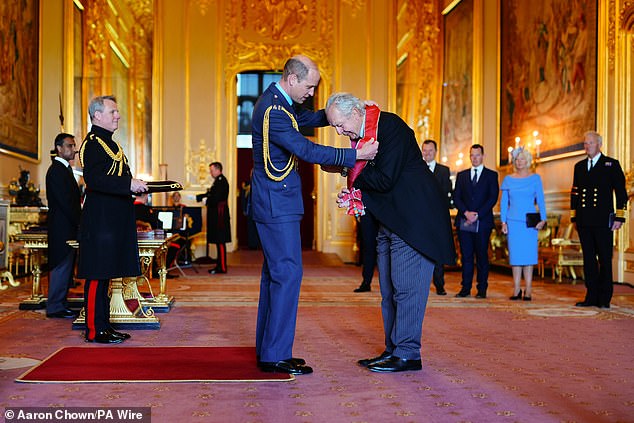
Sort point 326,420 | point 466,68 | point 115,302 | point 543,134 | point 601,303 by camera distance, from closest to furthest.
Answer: point 326,420, point 115,302, point 601,303, point 543,134, point 466,68

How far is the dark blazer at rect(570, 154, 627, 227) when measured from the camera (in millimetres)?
6777

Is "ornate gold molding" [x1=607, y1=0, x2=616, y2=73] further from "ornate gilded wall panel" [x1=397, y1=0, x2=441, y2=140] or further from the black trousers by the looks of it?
"ornate gilded wall panel" [x1=397, y1=0, x2=441, y2=140]

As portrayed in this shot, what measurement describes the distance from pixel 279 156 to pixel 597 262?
438cm

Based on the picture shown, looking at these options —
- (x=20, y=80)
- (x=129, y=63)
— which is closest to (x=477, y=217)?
(x=20, y=80)

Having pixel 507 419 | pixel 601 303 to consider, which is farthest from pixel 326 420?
pixel 601 303

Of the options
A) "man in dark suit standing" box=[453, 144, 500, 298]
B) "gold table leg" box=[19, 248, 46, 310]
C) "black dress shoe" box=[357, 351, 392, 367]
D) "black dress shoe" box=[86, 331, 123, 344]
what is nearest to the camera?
"black dress shoe" box=[357, 351, 392, 367]

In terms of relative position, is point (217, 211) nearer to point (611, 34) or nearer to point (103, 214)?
point (611, 34)

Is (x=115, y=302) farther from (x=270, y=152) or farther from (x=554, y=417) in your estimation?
(x=554, y=417)

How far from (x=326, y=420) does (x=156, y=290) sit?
17.5 feet

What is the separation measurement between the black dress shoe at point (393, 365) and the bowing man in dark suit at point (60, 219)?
3130mm

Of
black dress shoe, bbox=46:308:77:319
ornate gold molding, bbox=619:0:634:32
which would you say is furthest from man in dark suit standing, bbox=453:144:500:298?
black dress shoe, bbox=46:308:77:319

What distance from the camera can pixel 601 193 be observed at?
6820 mm

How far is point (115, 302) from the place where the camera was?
18.2 feet

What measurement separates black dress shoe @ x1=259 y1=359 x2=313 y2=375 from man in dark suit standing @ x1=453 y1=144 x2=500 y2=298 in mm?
4171
